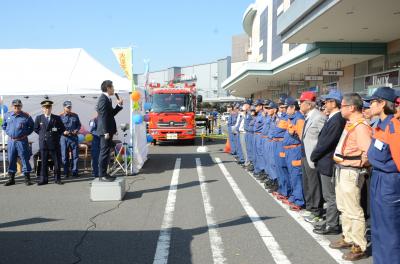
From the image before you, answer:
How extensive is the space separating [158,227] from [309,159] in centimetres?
247

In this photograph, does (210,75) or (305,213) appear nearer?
(305,213)

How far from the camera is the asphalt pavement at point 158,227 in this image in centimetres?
475

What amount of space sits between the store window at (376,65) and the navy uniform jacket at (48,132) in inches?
569

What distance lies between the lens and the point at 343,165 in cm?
468

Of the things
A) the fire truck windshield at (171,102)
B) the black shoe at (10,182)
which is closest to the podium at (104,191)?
the black shoe at (10,182)

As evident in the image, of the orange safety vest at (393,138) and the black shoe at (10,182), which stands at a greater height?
the orange safety vest at (393,138)

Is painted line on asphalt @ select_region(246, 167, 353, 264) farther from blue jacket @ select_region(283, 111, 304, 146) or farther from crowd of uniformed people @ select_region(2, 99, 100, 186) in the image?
crowd of uniformed people @ select_region(2, 99, 100, 186)

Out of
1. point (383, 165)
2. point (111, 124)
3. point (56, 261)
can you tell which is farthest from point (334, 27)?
point (56, 261)

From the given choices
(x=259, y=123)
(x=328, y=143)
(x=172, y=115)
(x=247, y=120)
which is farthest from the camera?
(x=172, y=115)

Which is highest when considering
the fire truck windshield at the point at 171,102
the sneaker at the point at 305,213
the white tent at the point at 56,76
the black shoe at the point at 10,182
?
the white tent at the point at 56,76

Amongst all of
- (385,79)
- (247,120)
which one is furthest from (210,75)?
(247,120)

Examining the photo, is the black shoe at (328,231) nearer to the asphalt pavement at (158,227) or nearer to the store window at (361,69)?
the asphalt pavement at (158,227)

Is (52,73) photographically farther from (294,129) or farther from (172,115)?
(172,115)

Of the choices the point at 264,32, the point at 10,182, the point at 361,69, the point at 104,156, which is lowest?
the point at 10,182
